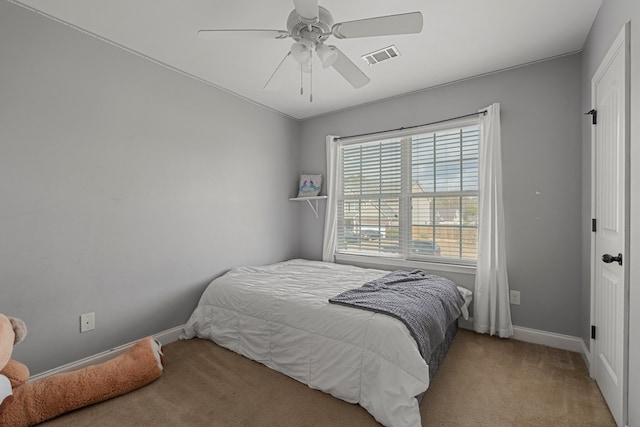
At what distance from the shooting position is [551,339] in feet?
8.05

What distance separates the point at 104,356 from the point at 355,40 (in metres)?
3.04

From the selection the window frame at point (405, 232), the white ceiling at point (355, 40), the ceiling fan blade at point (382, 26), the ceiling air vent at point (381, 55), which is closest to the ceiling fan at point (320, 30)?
the ceiling fan blade at point (382, 26)

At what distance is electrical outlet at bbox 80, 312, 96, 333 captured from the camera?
207cm

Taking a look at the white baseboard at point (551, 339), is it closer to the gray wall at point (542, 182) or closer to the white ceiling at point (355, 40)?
the gray wall at point (542, 182)

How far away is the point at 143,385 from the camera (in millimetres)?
1913

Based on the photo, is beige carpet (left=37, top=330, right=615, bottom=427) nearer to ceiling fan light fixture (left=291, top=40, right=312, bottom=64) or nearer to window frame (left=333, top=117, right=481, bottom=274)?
window frame (left=333, top=117, right=481, bottom=274)

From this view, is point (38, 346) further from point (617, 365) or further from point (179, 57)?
point (617, 365)

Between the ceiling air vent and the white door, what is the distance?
132cm

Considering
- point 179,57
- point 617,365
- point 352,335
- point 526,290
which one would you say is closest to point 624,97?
point 617,365

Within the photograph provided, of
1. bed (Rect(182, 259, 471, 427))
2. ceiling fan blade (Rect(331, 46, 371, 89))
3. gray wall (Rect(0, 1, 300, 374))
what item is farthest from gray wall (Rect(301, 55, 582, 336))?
gray wall (Rect(0, 1, 300, 374))

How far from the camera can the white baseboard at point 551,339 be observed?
235cm

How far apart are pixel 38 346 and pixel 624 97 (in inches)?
145

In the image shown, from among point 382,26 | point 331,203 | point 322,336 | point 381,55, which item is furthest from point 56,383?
point 381,55

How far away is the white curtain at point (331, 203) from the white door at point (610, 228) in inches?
92.8
